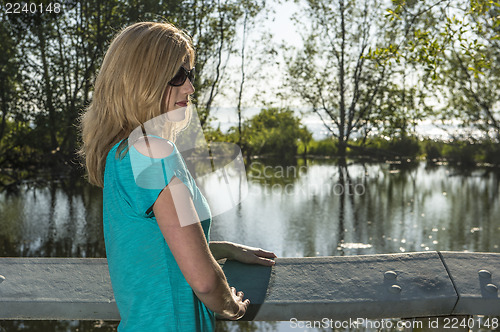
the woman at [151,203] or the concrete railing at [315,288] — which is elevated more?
the woman at [151,203]

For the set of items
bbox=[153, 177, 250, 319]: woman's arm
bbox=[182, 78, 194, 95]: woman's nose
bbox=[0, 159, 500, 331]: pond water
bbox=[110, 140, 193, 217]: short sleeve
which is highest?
bbox=[182, 78, 194, 95]: woman's nose

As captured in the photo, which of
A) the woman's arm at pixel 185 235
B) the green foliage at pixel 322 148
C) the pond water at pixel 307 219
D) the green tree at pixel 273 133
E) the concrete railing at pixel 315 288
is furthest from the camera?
the green foliage at pixel 322 148

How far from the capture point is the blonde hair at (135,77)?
→ 939mm

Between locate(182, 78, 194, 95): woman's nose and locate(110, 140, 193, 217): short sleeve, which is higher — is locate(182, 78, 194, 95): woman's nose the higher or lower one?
the higher one

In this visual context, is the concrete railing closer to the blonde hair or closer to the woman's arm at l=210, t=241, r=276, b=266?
the woman's arm at l=210, t=241, r=276, b=266

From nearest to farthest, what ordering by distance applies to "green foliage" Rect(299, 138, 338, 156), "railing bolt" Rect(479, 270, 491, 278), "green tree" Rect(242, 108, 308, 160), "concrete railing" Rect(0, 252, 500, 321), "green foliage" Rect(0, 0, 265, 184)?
"concrete railing" Rect(0, 252, 500, 321), "railing bolt" Rect(479, 270, 491, 278), "green foliage" Rect(0, 0, 265, 184), "green tree" Rect(242, 108, 308, 160), "green foliage" Rect(299, 138, 338, 156)

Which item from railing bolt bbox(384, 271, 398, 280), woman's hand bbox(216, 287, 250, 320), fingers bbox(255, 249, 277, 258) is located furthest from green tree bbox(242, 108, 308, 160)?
woman's hand bbox(216, 287, 250, 320)

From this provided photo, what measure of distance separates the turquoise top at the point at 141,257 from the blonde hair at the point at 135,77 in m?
0.06

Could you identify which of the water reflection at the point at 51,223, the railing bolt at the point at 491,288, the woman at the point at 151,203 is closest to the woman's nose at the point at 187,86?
the woman at the point at 151,203

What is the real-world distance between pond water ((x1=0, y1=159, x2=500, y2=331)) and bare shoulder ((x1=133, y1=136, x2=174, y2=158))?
2.36 m

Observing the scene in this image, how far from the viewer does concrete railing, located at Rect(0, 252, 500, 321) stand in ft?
4.07

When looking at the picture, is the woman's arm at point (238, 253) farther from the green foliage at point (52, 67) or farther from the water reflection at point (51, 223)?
the green foliage at point (52, 67)

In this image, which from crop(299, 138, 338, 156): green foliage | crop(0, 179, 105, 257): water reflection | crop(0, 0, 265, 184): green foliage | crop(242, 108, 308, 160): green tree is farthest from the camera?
crop(299, 138, 338, 156): green foliage

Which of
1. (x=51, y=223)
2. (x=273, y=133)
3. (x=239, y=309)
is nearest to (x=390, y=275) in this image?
(x=239, y=309)
